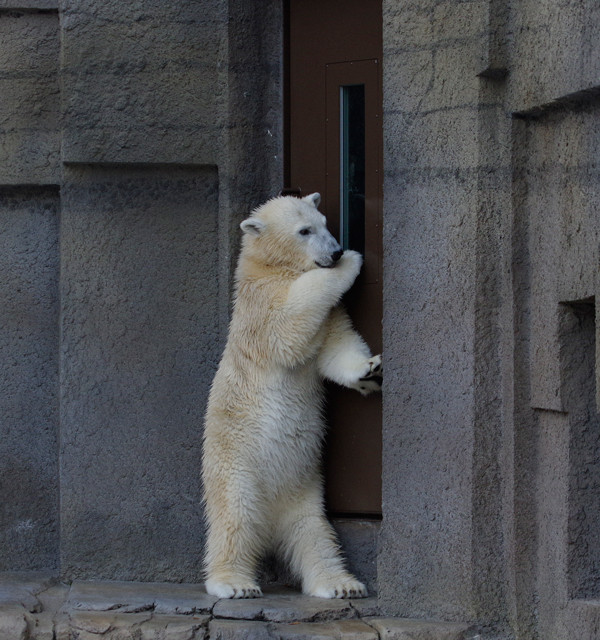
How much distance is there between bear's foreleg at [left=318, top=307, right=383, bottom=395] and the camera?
4.40 m

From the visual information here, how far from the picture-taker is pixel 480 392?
4.11 m

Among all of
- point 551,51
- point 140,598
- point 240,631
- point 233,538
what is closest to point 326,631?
point 240,631

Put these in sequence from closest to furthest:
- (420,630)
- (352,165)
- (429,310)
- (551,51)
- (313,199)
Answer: (551,51) → (420,630) → (429,310) → (313,199) → (352,165)

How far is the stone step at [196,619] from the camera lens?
4070 mm

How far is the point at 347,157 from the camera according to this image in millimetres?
4719

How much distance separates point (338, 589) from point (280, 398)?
0.77 meters

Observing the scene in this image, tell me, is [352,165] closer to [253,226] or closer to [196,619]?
[253,226]

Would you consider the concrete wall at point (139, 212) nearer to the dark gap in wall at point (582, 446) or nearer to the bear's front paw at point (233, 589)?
the bear's front paw at point (233, 589)

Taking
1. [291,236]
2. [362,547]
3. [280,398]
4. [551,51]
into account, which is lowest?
[362,547]

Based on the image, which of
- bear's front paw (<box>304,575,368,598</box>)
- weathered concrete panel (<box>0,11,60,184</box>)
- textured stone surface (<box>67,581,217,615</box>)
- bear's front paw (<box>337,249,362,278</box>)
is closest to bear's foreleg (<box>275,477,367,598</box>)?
bear's front paw (<box>304,575,368,598</box>)

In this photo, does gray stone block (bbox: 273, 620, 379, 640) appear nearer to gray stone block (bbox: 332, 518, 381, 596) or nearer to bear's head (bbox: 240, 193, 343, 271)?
gray stone block (bbox: 332, 518, 381, 596)

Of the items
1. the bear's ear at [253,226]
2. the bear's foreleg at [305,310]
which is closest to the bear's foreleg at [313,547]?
the bear's foreleg at [305,310]

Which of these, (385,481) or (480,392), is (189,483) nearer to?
(385,481)

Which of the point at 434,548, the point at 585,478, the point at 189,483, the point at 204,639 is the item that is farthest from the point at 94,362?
the point at 585,478
